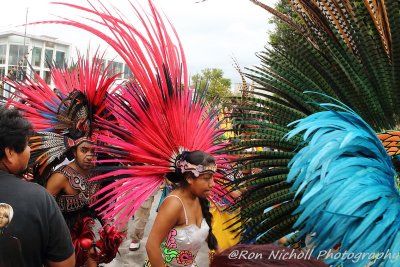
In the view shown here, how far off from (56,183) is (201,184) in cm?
116

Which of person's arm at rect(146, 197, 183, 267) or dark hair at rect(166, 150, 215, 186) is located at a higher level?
dark hair at rect(166, 150, 215, 186)

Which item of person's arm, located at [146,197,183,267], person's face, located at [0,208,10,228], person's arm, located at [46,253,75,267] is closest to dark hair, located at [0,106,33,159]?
person's face, located at [0,208,10,228]

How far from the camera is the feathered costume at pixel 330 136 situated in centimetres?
146

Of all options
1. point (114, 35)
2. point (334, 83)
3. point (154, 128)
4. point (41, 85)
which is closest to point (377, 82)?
point (334, 83)

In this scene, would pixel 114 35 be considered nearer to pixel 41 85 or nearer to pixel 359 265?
pixel 41 85

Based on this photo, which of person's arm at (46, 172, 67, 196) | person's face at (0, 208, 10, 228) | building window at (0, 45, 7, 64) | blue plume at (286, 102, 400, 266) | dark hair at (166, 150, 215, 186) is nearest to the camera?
blue plume at (286, 102, 400, 266)

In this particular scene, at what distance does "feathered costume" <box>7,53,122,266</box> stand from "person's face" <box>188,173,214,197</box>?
920 millimetres

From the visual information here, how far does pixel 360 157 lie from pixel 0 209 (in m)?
1.39

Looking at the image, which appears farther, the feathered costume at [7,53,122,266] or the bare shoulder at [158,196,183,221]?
the feathered costume at [7,53,122,266]

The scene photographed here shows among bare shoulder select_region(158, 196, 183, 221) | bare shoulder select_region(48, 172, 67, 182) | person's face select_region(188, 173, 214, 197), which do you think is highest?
person's face select_region(188, 173, 214, 197)

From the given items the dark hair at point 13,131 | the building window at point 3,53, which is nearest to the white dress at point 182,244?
the dark hair at point 13,131

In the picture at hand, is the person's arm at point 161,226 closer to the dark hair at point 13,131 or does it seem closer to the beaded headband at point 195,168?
the beaded headband at point 195,168

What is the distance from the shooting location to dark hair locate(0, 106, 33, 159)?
1.75 metres

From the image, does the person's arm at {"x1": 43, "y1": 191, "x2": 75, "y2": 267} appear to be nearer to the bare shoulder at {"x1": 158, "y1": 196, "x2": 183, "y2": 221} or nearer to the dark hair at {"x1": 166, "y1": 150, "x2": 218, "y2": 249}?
the bare shoulder at {"x1": 158, "y1": 196, "x2": 183, "y2": 221}
